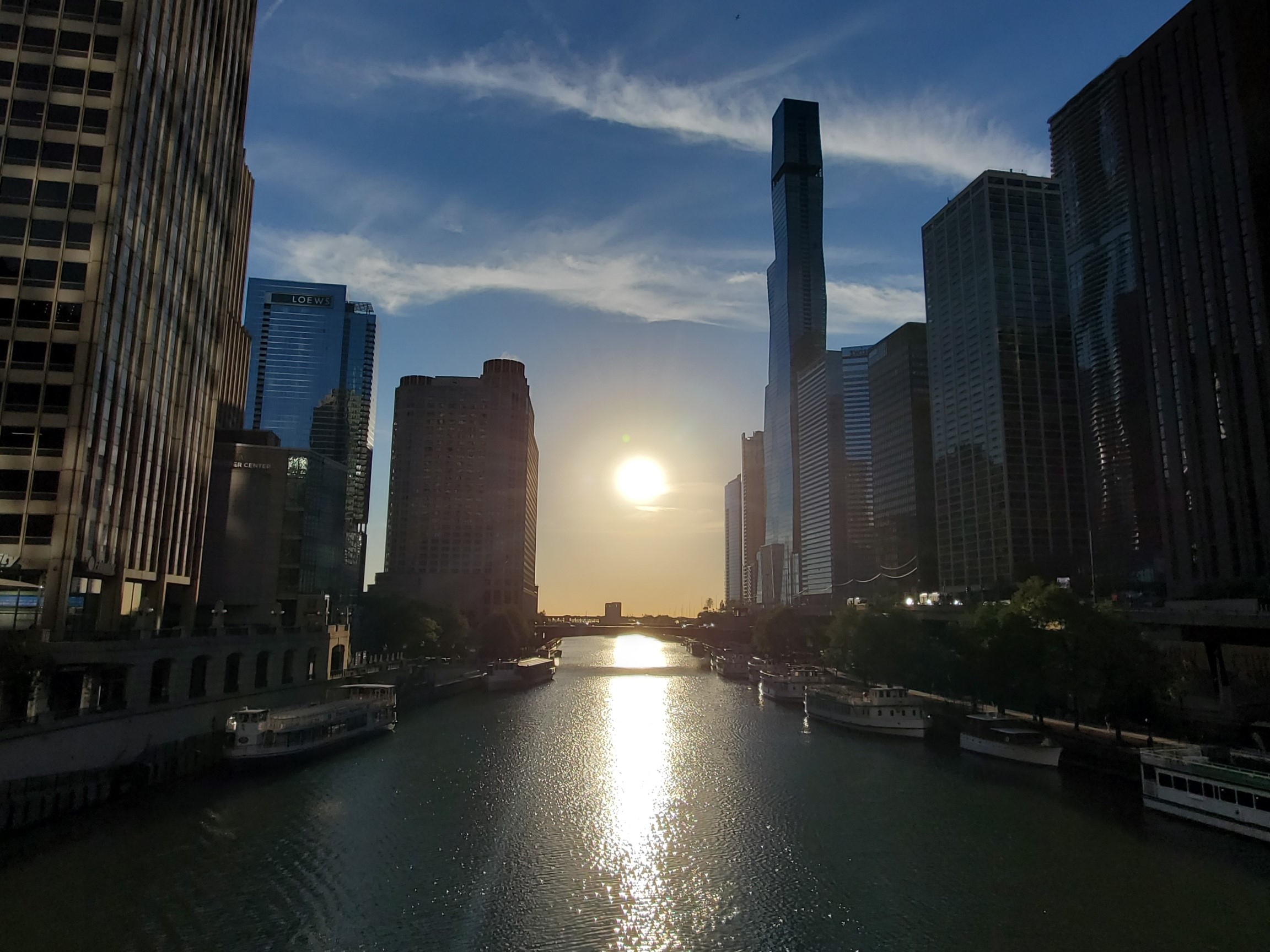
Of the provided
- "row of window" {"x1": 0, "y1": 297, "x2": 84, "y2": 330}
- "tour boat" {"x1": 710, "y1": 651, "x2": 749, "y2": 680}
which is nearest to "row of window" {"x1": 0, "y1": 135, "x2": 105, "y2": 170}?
"row of window" {"x1": 0, "y1": 297, "x2": 84, "y2": 330}

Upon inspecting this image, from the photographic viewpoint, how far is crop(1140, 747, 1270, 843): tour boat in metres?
47.7

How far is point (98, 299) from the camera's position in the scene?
70625 millimetres

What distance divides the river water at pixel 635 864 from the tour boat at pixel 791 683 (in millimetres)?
53534

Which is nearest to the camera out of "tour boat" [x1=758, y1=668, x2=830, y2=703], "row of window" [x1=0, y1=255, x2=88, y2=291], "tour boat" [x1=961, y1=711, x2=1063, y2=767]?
"tour boat" [x1=961, y1=711, x2=1063, y2=767]

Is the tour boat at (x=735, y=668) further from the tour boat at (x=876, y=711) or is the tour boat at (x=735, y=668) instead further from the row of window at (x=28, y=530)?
the row of window at (x=28, y=530)

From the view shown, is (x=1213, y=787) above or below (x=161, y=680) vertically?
below

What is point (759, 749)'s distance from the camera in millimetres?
81812

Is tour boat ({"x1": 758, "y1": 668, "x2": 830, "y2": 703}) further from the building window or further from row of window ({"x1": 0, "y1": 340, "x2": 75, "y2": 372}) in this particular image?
the building window

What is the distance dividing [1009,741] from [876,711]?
20.4 meters

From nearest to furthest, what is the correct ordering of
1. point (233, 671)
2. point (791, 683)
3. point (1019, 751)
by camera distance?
point (1019, 751)
point (233, 671)
point (791, 683)

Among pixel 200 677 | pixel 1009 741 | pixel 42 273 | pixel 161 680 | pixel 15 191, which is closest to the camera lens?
pixel 42 273

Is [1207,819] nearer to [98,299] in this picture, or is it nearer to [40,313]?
[98,299]

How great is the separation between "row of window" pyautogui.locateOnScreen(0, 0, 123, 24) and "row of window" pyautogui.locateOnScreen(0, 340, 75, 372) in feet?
95.6

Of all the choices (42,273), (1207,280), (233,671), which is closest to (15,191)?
(42,273)
